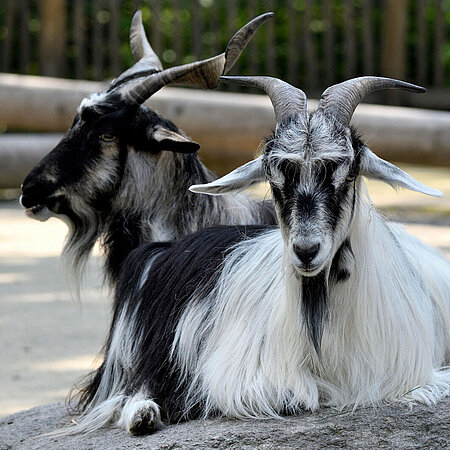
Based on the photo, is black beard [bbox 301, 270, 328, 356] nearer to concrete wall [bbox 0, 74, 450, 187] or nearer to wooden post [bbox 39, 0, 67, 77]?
concrete wall [bbox 0, 74, 450, 187]

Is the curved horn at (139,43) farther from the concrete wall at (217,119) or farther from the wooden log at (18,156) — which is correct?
the wooden log at (18,156)

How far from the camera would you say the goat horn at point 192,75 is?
5.35 meters

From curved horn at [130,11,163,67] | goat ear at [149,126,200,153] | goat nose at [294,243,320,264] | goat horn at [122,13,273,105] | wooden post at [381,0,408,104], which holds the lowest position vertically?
goat nose at [294,243,320,264]

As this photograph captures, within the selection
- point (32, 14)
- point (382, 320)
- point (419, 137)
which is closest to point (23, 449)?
point (382, 320)

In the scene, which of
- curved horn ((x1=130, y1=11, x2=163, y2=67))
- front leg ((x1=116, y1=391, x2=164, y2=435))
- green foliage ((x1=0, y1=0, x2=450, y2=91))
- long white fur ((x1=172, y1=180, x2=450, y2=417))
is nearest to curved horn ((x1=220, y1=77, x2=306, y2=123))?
long white fur ((x1=172, y1=180, x2=450, y2=417))

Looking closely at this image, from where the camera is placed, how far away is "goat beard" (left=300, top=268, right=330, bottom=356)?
3.74 meters

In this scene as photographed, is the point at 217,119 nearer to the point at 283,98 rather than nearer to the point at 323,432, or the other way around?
the point at 283,98

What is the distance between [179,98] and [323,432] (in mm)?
7663

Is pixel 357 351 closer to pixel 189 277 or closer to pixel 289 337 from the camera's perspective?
pixel 289 337

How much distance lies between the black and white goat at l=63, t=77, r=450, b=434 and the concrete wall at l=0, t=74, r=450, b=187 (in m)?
5.95

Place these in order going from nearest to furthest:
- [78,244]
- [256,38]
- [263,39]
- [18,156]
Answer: [78,244]
[18,156]
[256,38]
[263,39]

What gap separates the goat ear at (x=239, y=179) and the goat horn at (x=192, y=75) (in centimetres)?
149

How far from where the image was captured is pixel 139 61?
5949mm

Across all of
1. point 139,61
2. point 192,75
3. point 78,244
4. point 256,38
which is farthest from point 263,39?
point 78,244
